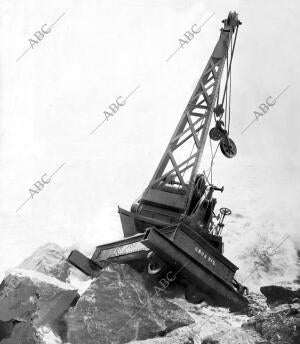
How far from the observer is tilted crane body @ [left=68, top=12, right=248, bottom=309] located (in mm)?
8898

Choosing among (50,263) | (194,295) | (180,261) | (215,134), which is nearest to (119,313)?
(180,261)

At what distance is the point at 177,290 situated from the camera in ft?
32.9

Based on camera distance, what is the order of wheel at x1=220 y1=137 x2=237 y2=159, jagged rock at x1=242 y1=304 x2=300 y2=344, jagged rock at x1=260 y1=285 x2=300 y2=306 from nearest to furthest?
jagged rock at x1=242 y1=304 x2=300 y2=344 < jagged rock at x1=260 y1=285 x2=300 y2=306 < wheel at x1=220 y1=137 x2=237 y2=159

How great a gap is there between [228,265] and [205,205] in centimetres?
186

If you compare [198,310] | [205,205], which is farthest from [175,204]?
[198,310]

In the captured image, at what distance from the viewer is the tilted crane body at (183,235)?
29.2 feet

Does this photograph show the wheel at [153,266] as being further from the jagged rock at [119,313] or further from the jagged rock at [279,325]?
the jagged rock at [279,325]

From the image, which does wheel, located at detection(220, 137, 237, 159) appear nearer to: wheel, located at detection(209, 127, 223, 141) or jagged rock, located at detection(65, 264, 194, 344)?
wheel, located at detection(209, 127, 223, 141)

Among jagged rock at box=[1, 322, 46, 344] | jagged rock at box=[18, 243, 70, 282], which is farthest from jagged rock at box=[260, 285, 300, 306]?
jagged rock at box=[18, 243, 70, 282]

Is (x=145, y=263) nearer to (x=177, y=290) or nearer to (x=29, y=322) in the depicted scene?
(x=177, y=290)

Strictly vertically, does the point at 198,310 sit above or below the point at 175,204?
below

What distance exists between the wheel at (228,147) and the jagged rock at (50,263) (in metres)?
5.69

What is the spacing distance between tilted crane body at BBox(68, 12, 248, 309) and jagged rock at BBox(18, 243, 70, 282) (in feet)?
7.36

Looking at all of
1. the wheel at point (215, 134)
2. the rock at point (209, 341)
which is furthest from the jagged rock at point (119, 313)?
the wheel at point (215, 134)
